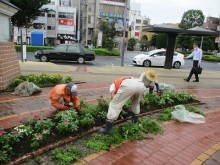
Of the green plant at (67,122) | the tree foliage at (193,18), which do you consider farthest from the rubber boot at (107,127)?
the tree foliage at (193,18)

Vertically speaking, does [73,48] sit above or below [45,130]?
above

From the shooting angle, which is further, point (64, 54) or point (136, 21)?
point (136, 21)

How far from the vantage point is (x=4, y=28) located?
7.28 m

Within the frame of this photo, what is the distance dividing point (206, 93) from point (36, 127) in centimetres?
665

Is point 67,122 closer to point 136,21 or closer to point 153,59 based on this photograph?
point 153,59

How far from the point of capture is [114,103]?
3.96 metres

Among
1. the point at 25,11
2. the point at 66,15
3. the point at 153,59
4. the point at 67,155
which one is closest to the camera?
the point at 67,155

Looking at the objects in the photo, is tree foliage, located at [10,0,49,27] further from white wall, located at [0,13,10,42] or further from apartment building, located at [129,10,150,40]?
apartment building, located at [129,10,150,40]

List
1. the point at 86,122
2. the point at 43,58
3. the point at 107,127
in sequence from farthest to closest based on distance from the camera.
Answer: the point at 43,58 < the point at 86,122 < the point at 107,127

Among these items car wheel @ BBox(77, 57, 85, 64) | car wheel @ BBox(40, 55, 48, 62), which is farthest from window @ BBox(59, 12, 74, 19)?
car wheel @ BBox(77, 57, 85, 64)

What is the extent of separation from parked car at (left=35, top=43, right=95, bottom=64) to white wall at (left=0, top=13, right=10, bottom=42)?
343 inches

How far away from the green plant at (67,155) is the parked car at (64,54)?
1339 cm

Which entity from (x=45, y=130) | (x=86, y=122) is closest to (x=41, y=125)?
(x=45, y=130)

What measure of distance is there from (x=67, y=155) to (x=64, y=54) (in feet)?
44.5
